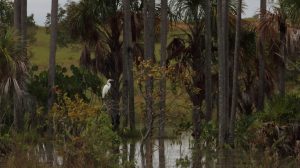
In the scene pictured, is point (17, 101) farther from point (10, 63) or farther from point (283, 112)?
point (283, 112)

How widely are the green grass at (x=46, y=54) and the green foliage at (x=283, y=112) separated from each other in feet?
133

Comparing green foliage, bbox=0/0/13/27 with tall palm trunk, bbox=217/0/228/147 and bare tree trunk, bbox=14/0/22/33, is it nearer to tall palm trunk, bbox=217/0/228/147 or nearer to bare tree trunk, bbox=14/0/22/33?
bare tree trunk, bbox=14/0/22/33

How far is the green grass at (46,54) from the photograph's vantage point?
219 feet

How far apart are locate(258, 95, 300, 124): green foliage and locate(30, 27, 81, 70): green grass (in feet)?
133

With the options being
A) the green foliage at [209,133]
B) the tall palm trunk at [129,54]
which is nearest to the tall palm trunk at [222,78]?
the green foliage at [209,133]

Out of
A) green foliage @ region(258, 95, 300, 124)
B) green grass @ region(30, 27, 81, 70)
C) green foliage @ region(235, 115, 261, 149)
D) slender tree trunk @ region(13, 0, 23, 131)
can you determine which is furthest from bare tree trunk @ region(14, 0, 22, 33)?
green grass @ region(30, 27, 81, 70)

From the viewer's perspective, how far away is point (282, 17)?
29578 mm

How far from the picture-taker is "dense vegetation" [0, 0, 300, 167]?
18953 millimetres

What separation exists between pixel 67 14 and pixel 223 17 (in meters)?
13.1

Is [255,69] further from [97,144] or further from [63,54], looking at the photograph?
[63,54]

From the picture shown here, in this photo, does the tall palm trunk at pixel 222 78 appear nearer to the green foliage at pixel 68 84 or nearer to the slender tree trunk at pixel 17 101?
the slender tree trunk at pixel 17 101

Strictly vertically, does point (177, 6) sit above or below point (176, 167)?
above

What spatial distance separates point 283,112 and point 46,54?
50859 mm

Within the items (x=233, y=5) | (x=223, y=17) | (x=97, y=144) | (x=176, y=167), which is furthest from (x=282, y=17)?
(x=97, y=144)
